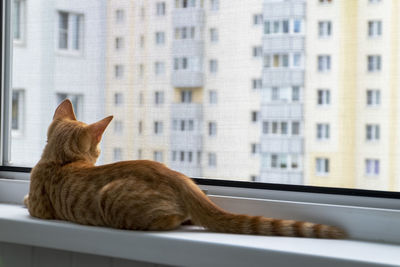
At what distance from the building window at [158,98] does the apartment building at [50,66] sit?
17cm

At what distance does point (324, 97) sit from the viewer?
1.06 meters

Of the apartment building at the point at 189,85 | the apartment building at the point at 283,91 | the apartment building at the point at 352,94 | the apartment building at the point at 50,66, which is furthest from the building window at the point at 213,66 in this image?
the apartment building at the point at 50,66

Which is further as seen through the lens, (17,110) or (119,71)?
(17,110)

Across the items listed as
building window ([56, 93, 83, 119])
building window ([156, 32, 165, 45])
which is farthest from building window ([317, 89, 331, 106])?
building window ([56, 93, 83, 119])

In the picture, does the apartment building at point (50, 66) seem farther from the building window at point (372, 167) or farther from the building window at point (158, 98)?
the building window at point (372, 167)

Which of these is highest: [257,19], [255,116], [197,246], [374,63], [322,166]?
[257,19]

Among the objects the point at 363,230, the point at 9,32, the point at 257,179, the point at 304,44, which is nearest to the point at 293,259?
the point at 363,230

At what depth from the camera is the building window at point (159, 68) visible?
1.25m

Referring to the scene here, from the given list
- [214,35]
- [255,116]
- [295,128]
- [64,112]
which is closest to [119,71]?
[64,112]

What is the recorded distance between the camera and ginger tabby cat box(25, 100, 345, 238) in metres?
0.99

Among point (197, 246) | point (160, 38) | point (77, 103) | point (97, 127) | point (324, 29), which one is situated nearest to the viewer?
point (197, 246)

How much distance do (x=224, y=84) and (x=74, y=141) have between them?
371 mm

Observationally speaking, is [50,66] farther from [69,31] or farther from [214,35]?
[214,35]

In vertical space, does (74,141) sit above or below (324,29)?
below
